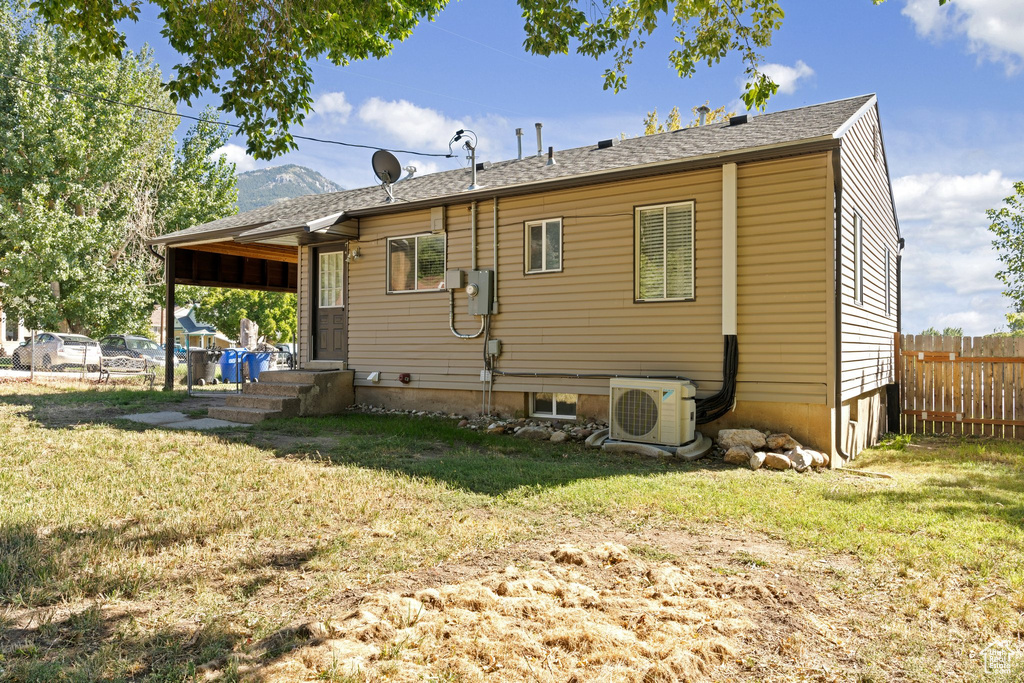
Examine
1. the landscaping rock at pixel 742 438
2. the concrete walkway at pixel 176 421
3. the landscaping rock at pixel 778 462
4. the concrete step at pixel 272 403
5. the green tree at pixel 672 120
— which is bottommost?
the landscaping rock at pixel 778 462

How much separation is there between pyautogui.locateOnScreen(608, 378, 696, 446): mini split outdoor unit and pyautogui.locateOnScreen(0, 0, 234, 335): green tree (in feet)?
64.5

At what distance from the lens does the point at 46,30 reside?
22.4 metres

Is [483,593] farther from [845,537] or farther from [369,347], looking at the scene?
[369,347]

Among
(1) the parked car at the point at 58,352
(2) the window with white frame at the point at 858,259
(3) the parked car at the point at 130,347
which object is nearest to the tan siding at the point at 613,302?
(2) the window with white frame at the point at 858,259

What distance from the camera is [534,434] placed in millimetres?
9141

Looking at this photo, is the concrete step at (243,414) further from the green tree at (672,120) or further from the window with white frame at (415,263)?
the green tree at (672,120)

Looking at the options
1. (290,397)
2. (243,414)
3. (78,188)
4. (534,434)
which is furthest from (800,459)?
(78,188)

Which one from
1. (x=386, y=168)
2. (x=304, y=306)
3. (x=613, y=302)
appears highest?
(x=386, y=168)

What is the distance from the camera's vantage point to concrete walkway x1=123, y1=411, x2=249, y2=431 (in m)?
9.64

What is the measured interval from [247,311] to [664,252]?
34.2 meters

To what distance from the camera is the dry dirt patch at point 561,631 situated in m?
2.60

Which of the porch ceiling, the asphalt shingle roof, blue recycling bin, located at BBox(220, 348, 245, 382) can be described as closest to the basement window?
the asphalt shingle roof

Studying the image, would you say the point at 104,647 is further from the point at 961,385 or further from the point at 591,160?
the point at 961,385

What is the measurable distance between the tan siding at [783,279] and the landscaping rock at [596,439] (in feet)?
5.84
